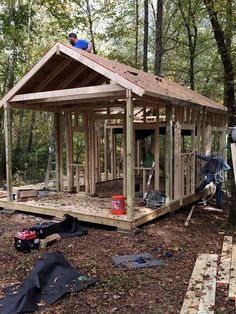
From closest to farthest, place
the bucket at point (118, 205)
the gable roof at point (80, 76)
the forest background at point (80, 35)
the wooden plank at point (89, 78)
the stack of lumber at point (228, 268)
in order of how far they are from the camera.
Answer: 1. the stack of lumber at point (228, 268)
2. the gable roof at point (80, 76)
3. the bucket at point (118, 205)
4. the wooden plank at point (89, 78)
5. the forest background at point (80, 35)


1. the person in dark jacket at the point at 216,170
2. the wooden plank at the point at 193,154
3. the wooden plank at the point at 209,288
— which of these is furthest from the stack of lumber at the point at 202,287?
the wooden plank at the point at 193,154

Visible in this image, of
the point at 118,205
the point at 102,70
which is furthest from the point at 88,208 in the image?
the point at 102,70

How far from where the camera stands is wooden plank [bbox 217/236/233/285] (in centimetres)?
436

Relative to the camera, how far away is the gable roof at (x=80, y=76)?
6.52 metres

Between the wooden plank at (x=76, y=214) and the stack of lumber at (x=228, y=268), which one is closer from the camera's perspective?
the stack of lumber at (x=228, y=268)

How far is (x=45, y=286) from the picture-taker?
4.06 meters

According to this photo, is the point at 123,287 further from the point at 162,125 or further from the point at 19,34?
the point at 19,34

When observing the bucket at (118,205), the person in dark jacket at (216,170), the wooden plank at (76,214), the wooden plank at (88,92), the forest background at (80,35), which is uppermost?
the forest background at (80,35)

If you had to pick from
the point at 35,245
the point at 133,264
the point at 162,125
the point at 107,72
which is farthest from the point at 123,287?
the point at 162,125

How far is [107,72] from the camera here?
6.56 meters

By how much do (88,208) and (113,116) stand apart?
298cm

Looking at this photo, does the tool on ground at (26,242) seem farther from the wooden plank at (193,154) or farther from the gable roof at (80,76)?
the wooden plank at (193,154)

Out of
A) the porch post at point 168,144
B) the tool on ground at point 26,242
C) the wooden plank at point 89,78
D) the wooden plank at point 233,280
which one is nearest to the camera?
the wooden plank at point 233,280

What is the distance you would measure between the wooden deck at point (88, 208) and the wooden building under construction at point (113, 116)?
0.07ft
